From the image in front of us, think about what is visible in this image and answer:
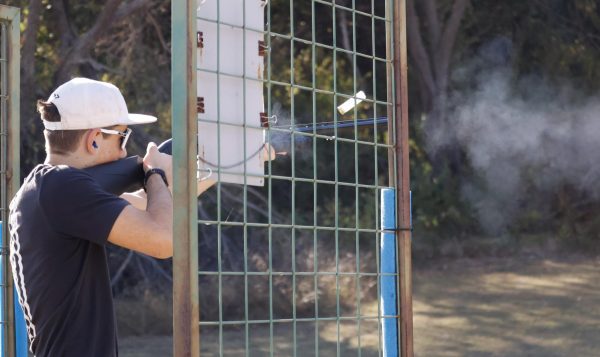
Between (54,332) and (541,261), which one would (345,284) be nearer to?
(541,261)

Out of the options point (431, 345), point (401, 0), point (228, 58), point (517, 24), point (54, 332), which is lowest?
point (431, 345)

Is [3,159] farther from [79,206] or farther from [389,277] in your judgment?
[389,277]

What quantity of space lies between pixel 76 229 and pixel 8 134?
1.41 meters

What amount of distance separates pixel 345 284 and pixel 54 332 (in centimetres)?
793

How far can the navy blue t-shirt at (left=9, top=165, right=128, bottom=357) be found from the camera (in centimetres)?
266

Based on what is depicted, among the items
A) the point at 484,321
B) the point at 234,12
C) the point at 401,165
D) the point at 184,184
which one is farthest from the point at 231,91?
the point at 484,321

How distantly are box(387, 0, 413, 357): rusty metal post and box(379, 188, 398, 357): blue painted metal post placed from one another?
0.7 inches

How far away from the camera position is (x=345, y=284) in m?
10.6

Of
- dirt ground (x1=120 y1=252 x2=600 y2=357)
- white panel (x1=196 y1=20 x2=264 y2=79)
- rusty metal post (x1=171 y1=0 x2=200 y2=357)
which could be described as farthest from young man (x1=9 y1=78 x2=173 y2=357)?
dirt ground (x1=120 y1=252 x2=600 y2=357)

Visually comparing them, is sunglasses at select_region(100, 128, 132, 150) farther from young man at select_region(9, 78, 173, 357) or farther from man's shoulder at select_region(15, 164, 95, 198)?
man's shoulder at select_region(15, 164, 95, 198)

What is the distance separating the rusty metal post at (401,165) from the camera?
342cm

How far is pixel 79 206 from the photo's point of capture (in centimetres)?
266

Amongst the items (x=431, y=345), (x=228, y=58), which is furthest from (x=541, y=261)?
(x=228, y=58)

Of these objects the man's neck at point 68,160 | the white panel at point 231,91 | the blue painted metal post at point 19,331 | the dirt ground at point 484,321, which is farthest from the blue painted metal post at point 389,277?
the dirt ground at point 484,321
